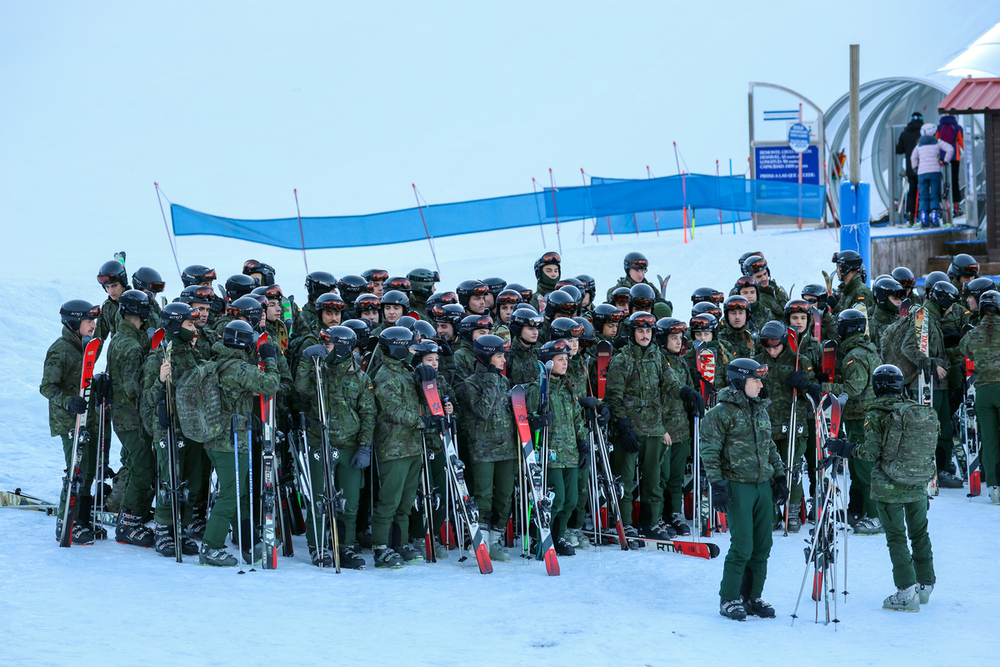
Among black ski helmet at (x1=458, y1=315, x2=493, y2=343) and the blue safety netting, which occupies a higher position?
the blue safety netting

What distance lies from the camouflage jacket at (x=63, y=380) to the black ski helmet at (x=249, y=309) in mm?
1450

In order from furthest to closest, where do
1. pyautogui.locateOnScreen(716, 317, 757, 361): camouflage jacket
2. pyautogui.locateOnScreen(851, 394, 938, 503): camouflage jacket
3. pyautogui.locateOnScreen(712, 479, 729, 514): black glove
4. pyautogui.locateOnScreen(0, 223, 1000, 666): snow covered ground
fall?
pyautogui.locateOnScreen(716, 317, 757, 361): camouflage jacket, pyautogui.locateOnScreen(851, 394, 938, 503): camouflage jacket, pyautogui.locateOnScreen(712, 479, 729, 514): black glove, pyautogui.locateOnScreen(0, 223, 1000, 666): snow covered ground

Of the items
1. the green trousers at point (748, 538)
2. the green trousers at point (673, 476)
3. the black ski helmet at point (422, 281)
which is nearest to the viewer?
the green trousers at point (748, 538)

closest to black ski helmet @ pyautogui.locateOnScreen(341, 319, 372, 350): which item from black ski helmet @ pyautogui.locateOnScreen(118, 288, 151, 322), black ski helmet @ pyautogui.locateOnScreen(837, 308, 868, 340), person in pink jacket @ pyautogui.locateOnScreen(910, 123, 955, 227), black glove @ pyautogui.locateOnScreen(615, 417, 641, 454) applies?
black ski helmet @ pyautogui.locateOnScreen(118, 288, 151, 322)

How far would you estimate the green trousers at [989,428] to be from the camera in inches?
386

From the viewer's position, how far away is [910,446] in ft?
22.1

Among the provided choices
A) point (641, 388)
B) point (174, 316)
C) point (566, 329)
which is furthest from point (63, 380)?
point (641, 388)

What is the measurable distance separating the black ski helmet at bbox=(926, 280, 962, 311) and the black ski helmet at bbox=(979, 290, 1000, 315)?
2.34 feet

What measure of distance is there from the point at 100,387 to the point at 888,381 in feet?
18.7

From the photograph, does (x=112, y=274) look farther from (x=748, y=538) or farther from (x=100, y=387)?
(x=748, y=538)

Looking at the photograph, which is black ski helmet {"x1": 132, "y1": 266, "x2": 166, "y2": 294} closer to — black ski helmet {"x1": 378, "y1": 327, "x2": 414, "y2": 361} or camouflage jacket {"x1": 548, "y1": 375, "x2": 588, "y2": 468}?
black ski helmet {"x1": 378, "y1": 327, "x2": 414, "y2": 361}

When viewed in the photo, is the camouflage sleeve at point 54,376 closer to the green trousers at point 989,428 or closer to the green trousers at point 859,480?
the green trousers at point 859,480

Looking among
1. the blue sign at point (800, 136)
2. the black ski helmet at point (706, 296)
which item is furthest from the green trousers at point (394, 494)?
the blue sign at point (800, 136)

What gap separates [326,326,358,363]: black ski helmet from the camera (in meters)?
7.73
